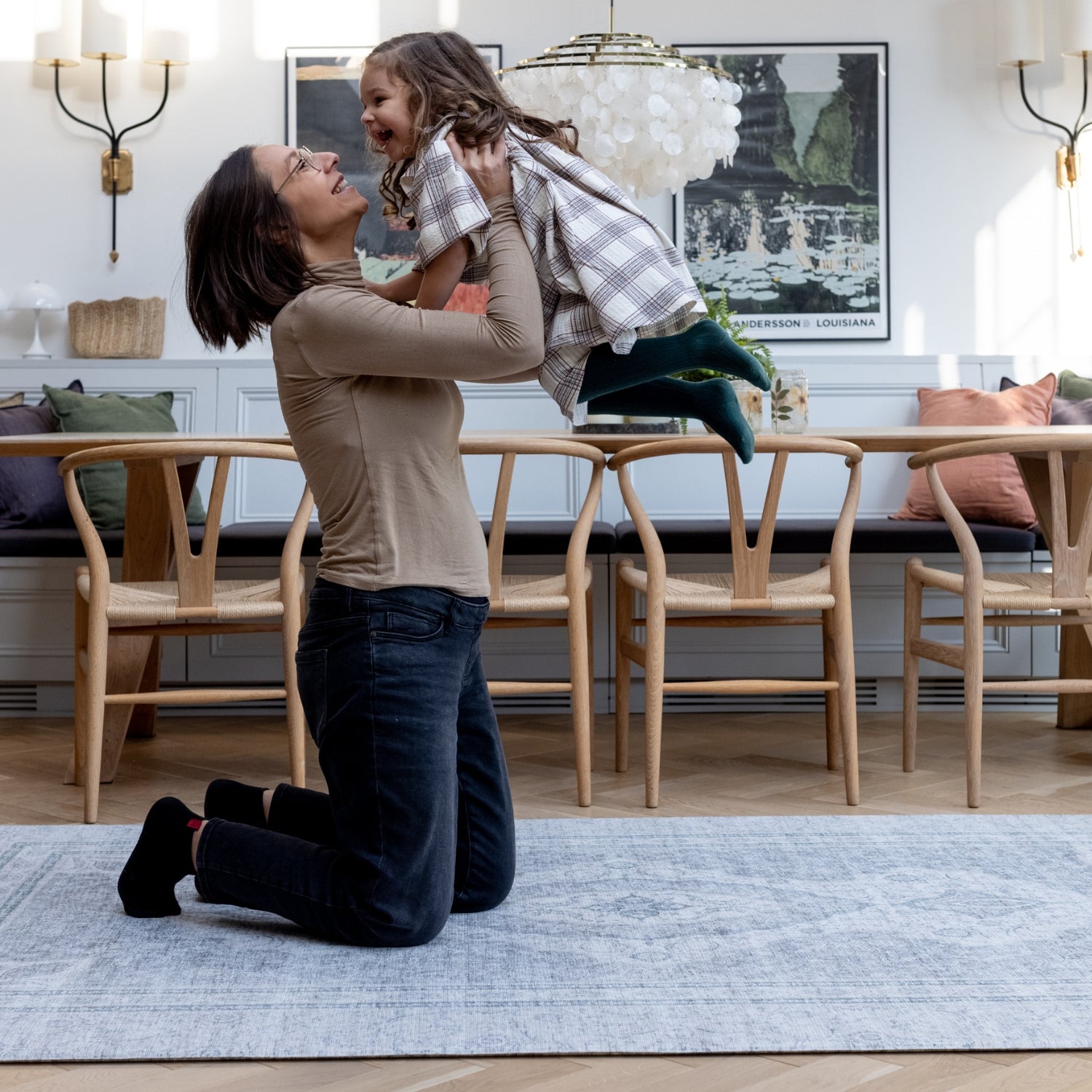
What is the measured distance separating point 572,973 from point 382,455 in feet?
2.46

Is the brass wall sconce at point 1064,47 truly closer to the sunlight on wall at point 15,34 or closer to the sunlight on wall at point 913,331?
the sunlight on wall at point 913,331

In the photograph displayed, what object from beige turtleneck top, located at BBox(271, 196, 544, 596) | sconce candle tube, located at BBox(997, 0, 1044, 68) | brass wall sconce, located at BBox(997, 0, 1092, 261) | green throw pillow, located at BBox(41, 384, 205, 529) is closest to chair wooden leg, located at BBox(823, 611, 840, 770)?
beige turtleneck top, located at BBox(271, 196, 544, 596)

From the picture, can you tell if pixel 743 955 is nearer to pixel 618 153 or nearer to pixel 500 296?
pixel 500 296

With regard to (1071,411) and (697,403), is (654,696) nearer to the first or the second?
(697,403)

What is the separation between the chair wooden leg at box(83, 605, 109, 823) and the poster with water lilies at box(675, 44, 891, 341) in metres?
2.93

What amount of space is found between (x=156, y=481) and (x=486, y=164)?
74.4 inches

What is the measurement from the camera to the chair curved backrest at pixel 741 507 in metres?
2.77

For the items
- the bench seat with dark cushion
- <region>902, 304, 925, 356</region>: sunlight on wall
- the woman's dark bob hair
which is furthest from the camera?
<region>902, 304, 925, 356</region>: sunlight on wall

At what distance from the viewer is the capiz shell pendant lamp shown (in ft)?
10.7

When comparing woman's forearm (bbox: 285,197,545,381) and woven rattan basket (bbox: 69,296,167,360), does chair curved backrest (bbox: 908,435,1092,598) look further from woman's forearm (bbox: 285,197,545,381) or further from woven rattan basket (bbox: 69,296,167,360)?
woven rattan basket (bbox: 69,296,167,360)

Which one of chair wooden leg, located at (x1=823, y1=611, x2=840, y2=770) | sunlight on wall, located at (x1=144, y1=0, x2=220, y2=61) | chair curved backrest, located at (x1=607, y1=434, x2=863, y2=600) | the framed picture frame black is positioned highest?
sunlight on wall, located at (x1=144, y1=0, x2=220, y2=61)

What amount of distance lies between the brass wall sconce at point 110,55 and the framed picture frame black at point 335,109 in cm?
41

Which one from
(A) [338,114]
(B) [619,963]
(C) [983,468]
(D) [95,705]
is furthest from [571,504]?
(B) [619,963]

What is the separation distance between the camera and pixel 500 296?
1646 mm
